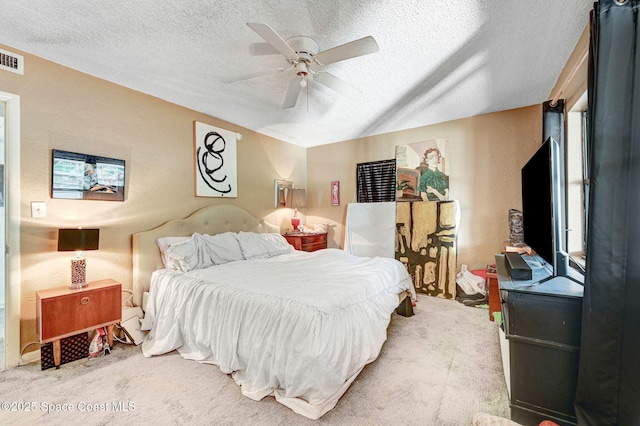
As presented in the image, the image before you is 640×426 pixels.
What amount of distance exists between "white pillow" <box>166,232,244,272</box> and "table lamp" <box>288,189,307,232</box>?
163 centimetres

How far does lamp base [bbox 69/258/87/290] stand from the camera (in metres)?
2.38

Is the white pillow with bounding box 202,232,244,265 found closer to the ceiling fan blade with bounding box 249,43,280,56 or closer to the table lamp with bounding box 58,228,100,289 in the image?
the table lamp with bounding box 58,228,100,289

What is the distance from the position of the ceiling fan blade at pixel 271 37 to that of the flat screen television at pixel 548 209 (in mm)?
1723

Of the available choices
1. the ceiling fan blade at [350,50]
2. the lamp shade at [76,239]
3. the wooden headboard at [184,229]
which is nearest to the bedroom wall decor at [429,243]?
the wooden headboard at [184,229]

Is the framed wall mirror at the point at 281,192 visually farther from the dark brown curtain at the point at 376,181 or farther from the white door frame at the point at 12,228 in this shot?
the white door frame at the point at 12,228

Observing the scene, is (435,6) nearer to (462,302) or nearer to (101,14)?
(101,14)

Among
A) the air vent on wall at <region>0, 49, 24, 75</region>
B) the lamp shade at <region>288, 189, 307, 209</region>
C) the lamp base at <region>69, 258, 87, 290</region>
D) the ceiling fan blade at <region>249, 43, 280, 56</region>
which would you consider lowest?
the lamp base at <region>69, 258, 87, 290</region>

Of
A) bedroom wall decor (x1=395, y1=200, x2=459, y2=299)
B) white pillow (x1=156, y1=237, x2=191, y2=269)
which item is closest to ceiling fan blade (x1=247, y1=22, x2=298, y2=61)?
white pillow (x1=156, y1=237, x2=191, y2=269)

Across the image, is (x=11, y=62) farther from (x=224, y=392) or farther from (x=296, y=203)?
(x=296, y=203)

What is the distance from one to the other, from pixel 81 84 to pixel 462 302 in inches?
193

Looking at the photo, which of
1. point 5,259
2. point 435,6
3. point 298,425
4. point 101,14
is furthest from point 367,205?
point 5,259

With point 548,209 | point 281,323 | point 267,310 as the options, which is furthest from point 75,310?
point 548,209

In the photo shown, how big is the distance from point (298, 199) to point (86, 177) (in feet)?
9.83

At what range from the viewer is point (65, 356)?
2.28 metres
